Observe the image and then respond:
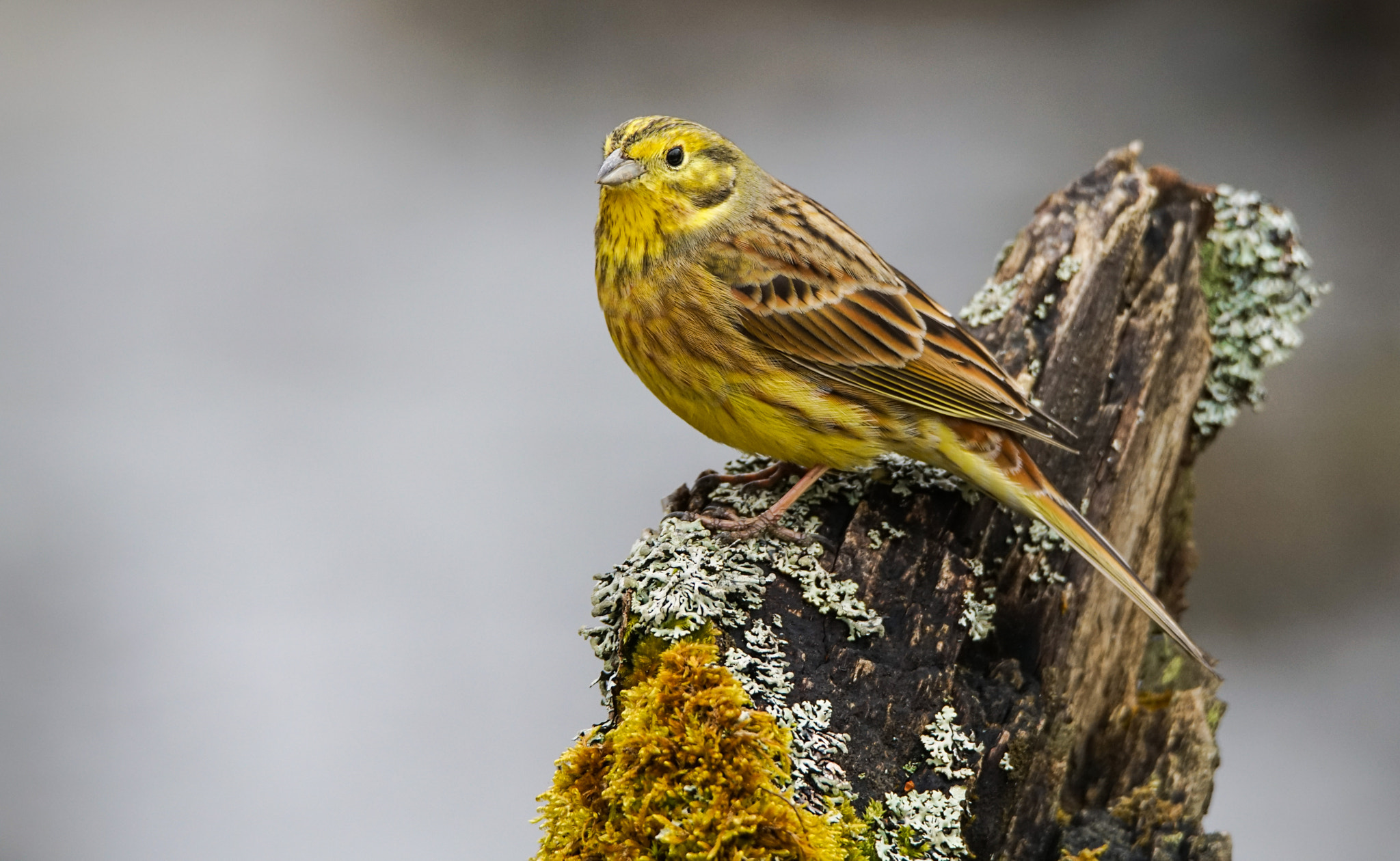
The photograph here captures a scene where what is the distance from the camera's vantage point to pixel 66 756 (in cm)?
549

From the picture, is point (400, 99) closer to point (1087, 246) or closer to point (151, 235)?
point (151, 235)

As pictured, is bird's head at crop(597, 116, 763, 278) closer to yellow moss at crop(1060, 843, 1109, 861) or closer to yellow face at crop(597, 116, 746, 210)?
yellow face at crop(597, 116, 746, 210)

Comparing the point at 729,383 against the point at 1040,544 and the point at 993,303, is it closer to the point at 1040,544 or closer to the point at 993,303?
the point at 1040,544

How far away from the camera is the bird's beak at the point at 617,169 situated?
12.0 ft

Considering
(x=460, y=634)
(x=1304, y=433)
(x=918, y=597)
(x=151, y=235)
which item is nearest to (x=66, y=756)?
(x=460, y=634)

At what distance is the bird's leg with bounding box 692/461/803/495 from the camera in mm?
3885

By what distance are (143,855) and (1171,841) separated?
14.2ft

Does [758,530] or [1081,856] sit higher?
[758,530]

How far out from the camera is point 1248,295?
449 centimetres

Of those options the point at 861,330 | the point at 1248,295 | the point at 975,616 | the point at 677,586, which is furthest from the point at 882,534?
the point at 1248,295

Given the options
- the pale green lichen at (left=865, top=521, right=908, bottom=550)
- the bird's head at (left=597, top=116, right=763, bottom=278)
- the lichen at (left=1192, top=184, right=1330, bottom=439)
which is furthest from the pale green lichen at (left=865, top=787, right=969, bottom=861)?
the lichen at (left=1192, top=184, right=1330, bottom=439)

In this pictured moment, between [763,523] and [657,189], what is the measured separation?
3.82ft

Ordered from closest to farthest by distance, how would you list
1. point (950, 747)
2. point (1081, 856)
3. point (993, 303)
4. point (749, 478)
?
point (950, 747)
point (1081, 856)
point (749, 478)
point (993, 303)

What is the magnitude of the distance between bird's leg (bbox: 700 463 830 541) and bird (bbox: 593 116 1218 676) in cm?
2
